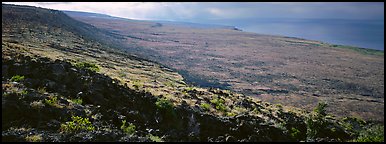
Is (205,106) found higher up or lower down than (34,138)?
lower down

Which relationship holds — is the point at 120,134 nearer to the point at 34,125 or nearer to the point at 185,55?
the point at 34,125

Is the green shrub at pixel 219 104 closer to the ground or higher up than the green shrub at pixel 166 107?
closer to the ground

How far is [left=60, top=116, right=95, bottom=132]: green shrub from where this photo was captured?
11.9 meters

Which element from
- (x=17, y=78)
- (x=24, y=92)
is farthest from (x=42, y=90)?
(x=17, y=78)

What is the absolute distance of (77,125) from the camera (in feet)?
40.1

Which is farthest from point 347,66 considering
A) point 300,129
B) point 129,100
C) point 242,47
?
point 129,100

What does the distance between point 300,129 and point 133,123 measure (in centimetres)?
893

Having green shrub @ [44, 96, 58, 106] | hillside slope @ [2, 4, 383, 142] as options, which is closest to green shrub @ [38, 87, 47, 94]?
hillside slope @ [2, 4, 383, 142]

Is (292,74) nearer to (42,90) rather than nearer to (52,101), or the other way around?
(42,90)

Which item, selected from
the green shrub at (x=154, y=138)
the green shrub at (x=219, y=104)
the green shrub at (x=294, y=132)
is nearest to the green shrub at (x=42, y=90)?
the green shrub at (x=154, y=138)

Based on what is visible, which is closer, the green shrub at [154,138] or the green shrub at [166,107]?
the green shrub at [154,138]

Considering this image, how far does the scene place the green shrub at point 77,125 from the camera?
470 inches

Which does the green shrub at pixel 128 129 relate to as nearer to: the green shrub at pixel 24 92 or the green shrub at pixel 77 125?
the green shrub at pixel 77 125

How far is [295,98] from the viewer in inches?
2007
